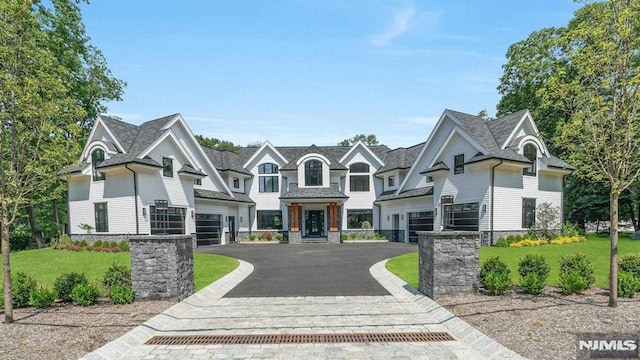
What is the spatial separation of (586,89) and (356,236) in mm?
23485

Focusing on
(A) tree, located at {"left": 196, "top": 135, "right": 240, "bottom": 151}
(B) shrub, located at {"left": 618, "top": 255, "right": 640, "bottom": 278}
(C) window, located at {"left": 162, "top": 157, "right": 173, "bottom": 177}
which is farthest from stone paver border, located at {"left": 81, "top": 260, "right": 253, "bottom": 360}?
(A) tree, located at {"left": 196, "top": 135, "right": 240, "bottom": 151}

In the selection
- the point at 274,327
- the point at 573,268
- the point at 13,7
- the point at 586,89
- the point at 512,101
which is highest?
the point at 512,101

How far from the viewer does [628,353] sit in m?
5.04

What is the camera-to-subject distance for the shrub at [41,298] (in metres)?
7.89

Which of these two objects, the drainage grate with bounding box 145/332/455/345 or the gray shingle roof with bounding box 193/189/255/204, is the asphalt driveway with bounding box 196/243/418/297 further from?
the gray shingle roof with bounding box 193/189/255/204

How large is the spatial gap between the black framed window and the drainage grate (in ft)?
83.9

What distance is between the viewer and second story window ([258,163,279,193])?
31.8 meters

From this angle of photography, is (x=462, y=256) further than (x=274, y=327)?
Yes

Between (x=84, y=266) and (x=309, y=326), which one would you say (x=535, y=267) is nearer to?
(x=309, y=326)

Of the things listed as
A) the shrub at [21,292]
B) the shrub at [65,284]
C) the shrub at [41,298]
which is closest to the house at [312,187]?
the shrub at [21,292]

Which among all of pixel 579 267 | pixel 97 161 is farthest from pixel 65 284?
pixel 97 161

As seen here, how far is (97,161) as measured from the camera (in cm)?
2116

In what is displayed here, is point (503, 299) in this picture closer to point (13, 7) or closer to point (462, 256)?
point (462, 256)

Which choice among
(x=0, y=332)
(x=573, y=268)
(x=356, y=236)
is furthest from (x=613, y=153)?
(x=356, y=236)
